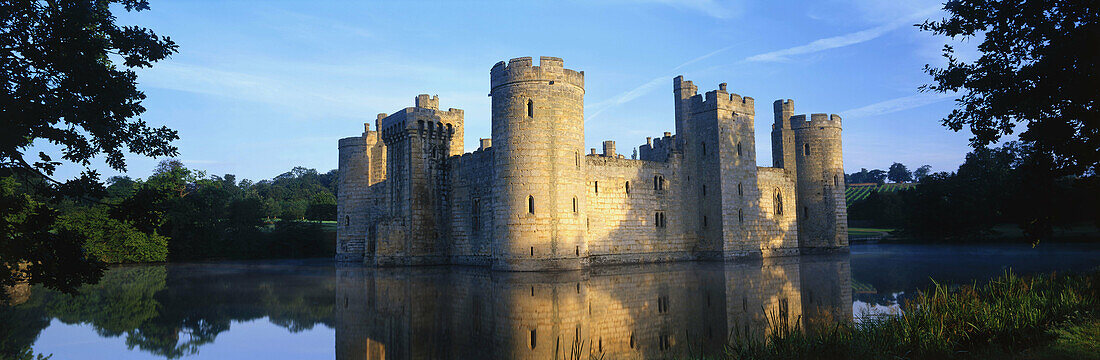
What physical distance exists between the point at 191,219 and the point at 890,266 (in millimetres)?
50733

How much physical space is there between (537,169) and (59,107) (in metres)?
20.9

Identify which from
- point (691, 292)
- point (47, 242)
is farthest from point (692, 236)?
point (47, 242)

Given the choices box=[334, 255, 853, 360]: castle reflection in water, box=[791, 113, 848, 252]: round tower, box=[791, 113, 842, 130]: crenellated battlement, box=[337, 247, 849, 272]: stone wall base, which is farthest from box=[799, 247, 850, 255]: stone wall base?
box=[334, 255, 853, 360]: castle reflection in water

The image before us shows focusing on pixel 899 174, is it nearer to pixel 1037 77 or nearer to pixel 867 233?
pixel 867 233

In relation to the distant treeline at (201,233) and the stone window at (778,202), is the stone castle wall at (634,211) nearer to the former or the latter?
the stone window at (778,202)

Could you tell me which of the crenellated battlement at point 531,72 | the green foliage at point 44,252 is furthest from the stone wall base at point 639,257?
the green foliage at point 44,252

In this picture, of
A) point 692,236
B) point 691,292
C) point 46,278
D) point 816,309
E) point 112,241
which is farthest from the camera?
point 112,241

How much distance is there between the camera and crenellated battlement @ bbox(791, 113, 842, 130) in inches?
1757

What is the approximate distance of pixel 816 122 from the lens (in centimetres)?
4466

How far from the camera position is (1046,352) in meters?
8.70

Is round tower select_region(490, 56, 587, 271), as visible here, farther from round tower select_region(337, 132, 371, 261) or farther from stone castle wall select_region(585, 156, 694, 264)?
round tower select_region(337, 132, 371, 261)

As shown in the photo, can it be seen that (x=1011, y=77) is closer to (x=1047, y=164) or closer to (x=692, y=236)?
(x=1047, y=164)

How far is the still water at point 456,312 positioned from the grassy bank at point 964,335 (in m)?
1.03

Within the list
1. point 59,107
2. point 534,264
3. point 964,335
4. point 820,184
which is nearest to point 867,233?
point 820,184
